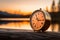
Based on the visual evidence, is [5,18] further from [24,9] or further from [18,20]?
[24,9]

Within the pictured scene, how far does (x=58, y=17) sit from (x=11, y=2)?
62 cm

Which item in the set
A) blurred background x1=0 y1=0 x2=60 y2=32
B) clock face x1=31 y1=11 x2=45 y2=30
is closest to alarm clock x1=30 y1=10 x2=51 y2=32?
clock face x1=31 y1=11 x2=45 y2=30

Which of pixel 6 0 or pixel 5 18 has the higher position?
pixel 6 0

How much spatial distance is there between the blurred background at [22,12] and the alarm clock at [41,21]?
535 millimetres

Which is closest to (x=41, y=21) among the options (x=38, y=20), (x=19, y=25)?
(x=38, y=20)

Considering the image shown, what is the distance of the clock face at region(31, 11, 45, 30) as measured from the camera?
1.07 meters

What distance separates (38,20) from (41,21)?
3 cm

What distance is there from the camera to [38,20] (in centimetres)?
109

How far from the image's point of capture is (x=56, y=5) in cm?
185

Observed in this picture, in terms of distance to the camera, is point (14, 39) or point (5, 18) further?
point (5, 18)

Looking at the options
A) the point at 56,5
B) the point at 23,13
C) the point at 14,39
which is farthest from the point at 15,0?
the point at 14,39

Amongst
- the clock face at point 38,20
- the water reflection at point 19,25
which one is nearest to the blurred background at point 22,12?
the water reflection at point 19,25

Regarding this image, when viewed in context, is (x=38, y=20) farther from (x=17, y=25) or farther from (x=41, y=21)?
(x=17, y=25)

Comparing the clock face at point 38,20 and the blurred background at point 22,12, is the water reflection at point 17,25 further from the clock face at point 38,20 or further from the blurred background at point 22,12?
the clock face at point 38,20
